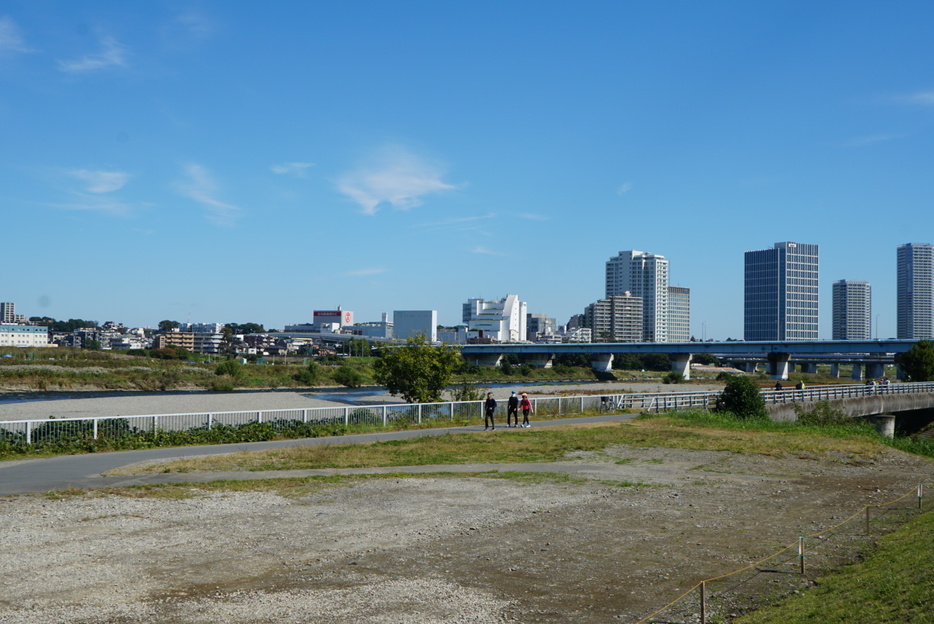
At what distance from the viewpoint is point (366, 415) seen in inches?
1339

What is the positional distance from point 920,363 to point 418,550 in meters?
82.5

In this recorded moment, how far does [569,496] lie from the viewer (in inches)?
707

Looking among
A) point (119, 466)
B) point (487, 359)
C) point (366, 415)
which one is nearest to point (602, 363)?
point (487, 359)

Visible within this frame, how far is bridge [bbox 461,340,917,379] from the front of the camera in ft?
375

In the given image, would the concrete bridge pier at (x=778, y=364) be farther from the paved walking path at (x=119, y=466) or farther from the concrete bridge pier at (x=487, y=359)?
the paved walking path at (x=119, y=466)

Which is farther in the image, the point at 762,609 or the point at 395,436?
the point at 395,436

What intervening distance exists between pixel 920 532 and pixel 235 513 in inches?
472

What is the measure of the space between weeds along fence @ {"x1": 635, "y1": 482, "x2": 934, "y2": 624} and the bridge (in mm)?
98557

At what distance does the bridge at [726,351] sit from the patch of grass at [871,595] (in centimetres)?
10223

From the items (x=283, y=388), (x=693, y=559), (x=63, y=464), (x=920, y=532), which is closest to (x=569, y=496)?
(x=693, y=559)

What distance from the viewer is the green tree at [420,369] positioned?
50188 millimetres

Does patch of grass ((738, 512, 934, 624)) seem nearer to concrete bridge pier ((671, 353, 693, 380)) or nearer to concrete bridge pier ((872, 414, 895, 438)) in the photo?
concrete bridge pier ((872, 414, 895, 438))

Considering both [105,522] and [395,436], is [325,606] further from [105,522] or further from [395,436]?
[395,436]

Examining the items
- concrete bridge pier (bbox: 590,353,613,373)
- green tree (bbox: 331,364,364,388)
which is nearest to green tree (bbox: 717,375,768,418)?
green tree (bbox: 331,364,364,388)
